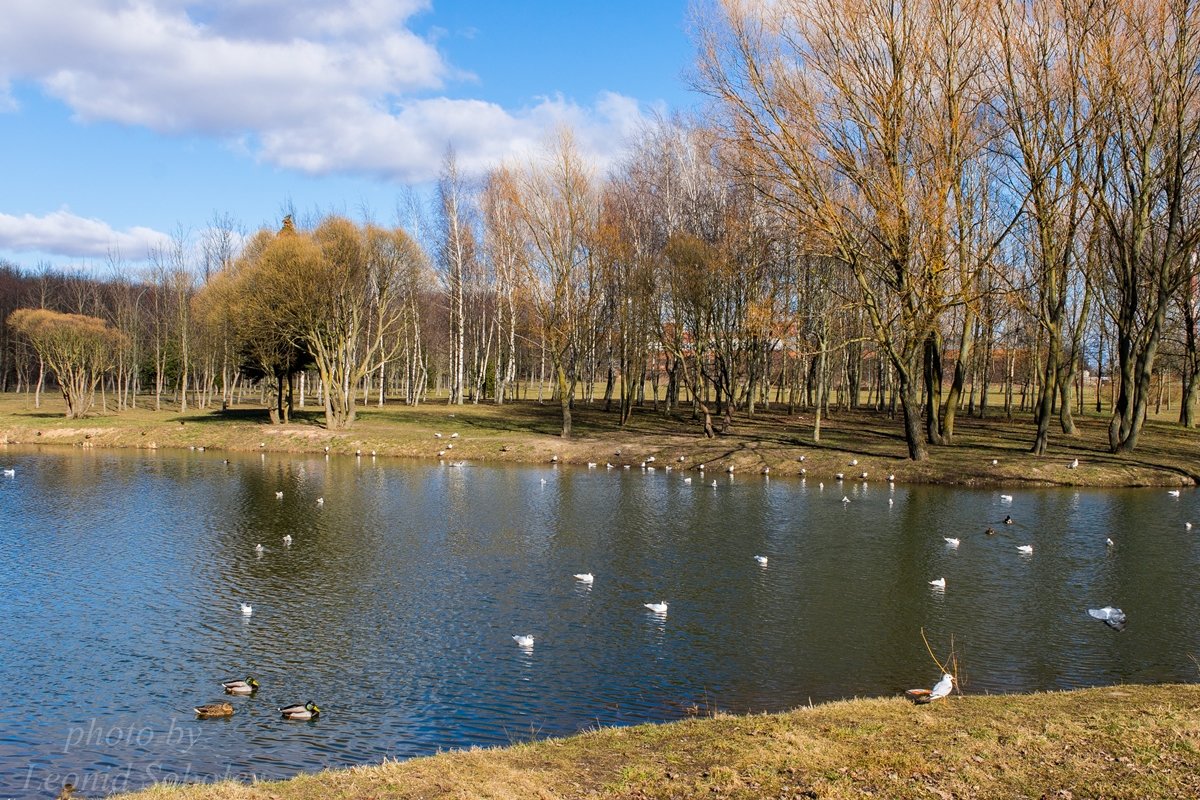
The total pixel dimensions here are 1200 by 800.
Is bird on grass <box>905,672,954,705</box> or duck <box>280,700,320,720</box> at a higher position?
bird on grass <box>905,672,954,705</box>

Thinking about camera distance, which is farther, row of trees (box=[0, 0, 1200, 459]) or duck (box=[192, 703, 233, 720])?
row of trees (box=[0, 0, 1200, 459])

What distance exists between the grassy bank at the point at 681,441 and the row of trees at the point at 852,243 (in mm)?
1768

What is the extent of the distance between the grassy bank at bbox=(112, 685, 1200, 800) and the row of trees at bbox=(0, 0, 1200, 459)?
27.3 metres

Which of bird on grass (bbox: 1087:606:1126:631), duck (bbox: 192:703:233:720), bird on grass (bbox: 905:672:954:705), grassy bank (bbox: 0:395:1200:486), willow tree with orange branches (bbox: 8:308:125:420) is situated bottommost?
duck (bbox: 192:703:233:720)

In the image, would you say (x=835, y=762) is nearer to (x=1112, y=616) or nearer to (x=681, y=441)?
(x=1112, y=616)

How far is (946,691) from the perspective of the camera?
11.8 m

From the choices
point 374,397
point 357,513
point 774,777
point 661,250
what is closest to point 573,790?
point 774,777

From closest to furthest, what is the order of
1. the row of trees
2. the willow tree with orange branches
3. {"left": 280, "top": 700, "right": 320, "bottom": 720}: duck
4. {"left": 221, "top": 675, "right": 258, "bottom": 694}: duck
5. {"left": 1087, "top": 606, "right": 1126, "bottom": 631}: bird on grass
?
{"left": 280, "top": 700, "right": 320, "bottom": 720}: duck
{"left": 221, "top": 675, "right": 258, "bottom": 694}: duck
{"left": 1087, "top": 606, "right": 1126, "bottom": 631}: bird on grass
the row of trees
the willow tree with orange branches

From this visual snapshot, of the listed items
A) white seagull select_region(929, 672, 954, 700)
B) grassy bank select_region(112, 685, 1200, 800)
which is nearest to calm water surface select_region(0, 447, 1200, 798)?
white seagull select_region(929, 672, 954, 700)

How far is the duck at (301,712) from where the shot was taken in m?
12.3

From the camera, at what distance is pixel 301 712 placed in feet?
40.4

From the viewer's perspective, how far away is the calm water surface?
12.3m

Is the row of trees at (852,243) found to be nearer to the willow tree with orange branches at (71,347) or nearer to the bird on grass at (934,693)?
the willow tree with orange branches at (71,347)

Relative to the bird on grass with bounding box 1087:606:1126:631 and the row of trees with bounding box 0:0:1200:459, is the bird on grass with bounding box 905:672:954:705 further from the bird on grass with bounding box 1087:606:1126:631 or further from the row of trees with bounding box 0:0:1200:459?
the row of trees with bounding box 0:0:1200:459
